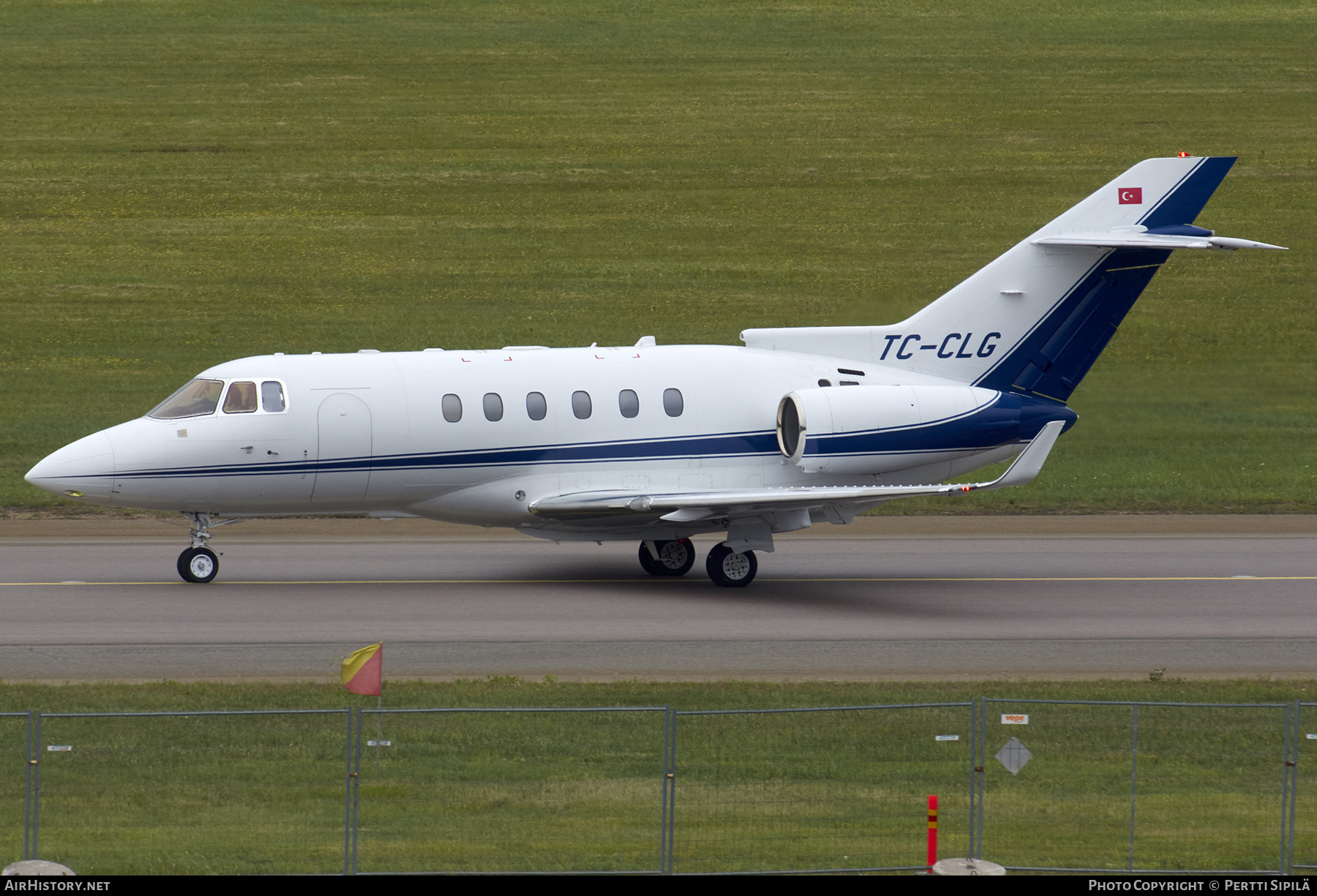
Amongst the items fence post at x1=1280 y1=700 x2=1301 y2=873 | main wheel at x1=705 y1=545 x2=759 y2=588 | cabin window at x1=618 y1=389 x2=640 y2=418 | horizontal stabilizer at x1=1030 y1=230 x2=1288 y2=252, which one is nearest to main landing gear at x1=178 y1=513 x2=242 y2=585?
cabin window at x1=618 y1=389 x2=640 y2=418

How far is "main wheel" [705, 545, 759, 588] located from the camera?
26.3m

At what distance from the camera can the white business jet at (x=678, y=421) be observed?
24844mm

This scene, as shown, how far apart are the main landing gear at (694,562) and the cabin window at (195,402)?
7.04m

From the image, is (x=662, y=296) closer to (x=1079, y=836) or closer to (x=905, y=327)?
(x=905, y=327)

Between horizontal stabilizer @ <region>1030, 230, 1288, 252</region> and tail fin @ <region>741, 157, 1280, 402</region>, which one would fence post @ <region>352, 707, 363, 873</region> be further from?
horizontal stabilizer @ <region>1030, 230, 1288, 252</region>

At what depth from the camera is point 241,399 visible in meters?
25.0

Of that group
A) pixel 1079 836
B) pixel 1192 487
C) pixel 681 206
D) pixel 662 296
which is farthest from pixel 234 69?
pixel 1079 836

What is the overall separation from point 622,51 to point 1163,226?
1879 inches

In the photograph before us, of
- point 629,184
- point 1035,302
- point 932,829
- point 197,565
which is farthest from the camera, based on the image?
point 629,184

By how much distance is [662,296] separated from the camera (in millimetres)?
52469

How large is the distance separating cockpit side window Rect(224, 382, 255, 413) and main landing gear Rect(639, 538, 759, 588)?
6561mm

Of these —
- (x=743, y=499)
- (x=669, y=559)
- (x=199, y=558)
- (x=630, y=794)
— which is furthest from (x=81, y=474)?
(x=630, y=794)

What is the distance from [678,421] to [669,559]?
2.40 metres

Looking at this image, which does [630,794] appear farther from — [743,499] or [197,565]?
[197,565]
